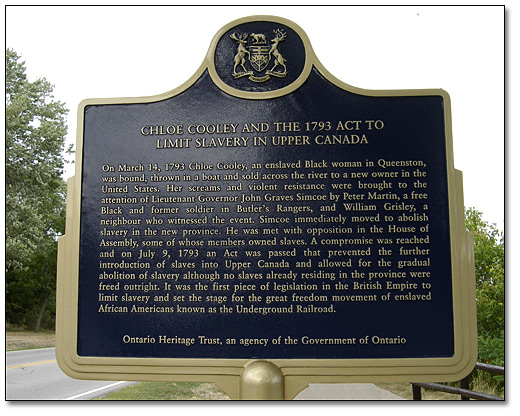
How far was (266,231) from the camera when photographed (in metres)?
3.81

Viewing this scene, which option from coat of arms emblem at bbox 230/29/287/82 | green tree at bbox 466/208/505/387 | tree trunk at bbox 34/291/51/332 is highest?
coat of arms emblem at bbox 230/29/287/82

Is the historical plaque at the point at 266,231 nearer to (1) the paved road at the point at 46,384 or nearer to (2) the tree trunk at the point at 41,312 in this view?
(1) the paved road at the point at 46,384

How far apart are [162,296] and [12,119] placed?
15059mm

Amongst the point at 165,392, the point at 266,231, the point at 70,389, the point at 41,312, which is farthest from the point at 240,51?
the point at 41,312

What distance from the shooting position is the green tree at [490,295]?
9641 millimetres

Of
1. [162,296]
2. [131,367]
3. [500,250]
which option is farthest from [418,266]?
[500,250]

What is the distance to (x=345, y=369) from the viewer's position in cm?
360

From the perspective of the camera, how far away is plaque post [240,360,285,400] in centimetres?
347

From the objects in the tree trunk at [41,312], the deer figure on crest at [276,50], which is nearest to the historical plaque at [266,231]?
the deer figure on crest at [276,50]

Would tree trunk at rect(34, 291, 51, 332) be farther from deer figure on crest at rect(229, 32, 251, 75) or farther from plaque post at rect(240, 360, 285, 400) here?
deer figure on crest at rect(229, 32, 251, 75)

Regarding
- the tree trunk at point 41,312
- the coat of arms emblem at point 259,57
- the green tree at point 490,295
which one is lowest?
the tree trunk at point 41,312

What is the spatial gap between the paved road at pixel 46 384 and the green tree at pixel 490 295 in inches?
326

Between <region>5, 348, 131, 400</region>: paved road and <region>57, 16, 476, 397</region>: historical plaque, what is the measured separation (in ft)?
17.4

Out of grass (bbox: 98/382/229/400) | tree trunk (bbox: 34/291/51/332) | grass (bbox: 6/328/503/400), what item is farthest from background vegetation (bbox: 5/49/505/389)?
grass (bbox: 98/382/229/400)
